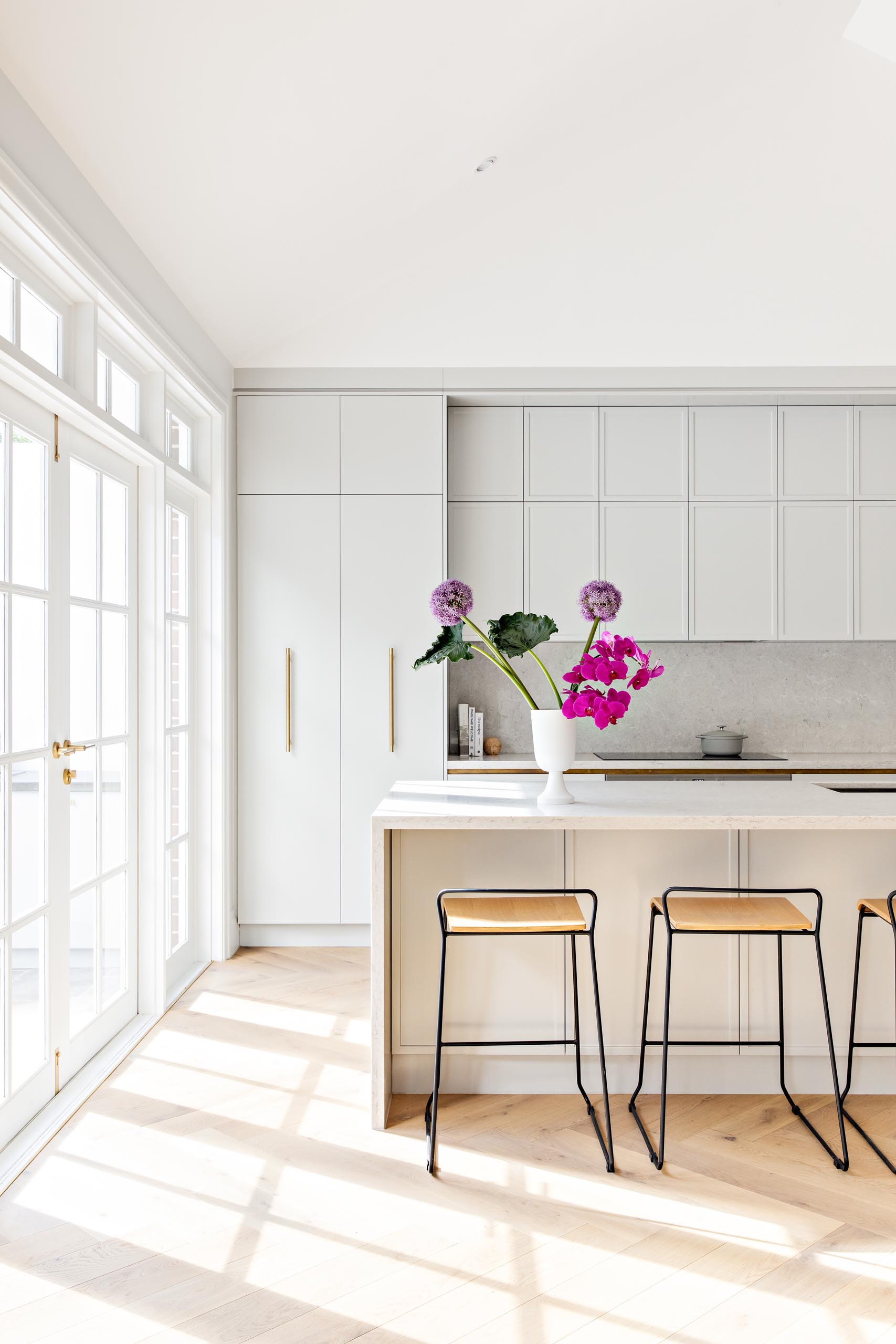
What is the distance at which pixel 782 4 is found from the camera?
3.00 meters

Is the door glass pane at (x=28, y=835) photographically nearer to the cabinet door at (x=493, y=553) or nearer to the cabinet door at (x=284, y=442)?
the cabinet door at (x=284, y=442)

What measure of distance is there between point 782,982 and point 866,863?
1.38 feet

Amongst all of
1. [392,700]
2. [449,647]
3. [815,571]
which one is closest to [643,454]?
[815,571]

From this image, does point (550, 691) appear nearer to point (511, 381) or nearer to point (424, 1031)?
point (511, 381)

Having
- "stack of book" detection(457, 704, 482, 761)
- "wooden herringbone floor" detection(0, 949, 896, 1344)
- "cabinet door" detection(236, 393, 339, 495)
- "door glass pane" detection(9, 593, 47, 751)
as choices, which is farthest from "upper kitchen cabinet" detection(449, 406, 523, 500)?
"wooden herringbone floor" detection(0, 949, 896, 1344)

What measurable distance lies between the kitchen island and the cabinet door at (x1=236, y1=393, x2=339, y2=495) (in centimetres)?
195

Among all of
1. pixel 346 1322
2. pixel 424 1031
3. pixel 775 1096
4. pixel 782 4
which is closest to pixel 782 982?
pixel 775 1096

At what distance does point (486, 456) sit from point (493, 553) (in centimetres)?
47

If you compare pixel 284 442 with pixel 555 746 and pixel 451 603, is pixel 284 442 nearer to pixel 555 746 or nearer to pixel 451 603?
pixel 451 603

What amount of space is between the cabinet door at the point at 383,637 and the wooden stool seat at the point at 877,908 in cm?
196

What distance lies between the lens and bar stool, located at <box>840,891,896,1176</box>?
2176mm

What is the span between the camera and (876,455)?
13.5 ft

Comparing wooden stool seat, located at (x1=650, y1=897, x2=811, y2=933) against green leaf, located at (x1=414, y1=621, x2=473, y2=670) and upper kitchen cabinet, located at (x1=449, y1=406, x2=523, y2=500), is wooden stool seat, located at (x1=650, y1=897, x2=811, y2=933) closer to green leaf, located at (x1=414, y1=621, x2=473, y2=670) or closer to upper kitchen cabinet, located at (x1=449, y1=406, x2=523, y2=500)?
green leaf, located at (x1=414, y1=621, x2=473, y2=670)

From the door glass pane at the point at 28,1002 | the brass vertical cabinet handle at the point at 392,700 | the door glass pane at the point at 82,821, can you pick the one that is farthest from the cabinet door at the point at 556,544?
the door glass pane at the point at 28,1002
